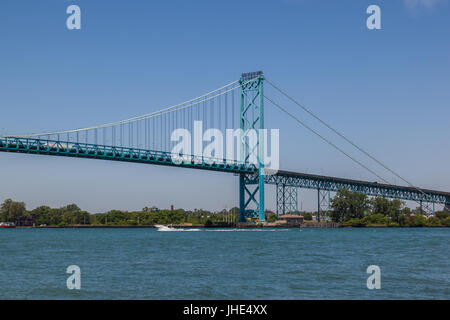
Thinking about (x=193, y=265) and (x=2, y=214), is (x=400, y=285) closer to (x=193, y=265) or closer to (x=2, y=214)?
(x=193, y=265)

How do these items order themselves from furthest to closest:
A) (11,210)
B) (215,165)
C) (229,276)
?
(11,210)
(215,165)
(229,276)

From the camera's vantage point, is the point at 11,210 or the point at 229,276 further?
the point at 11,210

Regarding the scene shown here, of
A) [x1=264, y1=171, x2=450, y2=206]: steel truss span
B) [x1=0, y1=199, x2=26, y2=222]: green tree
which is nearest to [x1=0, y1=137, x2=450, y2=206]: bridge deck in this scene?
[x1=264, y1=171, x2=450, y2=206]: steel truss span

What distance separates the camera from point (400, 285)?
62.8 feet

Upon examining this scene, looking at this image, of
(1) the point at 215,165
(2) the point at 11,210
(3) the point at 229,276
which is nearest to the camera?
(3) the point at 229,276

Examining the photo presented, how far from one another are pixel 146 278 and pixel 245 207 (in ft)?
197

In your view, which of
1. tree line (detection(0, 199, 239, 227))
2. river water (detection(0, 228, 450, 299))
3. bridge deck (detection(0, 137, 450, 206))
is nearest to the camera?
river water (detection(0, 228, 450, 299))

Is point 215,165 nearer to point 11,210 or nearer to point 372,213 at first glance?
point 372,213

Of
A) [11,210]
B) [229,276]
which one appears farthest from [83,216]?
[229,276]

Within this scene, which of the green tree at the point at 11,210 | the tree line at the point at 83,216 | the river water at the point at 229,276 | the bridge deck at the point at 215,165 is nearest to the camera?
the river water at the point at 229,276

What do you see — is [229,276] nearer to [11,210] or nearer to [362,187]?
[362,187]

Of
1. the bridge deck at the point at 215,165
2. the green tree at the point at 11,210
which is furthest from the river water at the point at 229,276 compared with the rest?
the green tree at the point at 11,210

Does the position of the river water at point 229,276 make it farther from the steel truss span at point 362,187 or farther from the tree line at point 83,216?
the tree line at point 83,216

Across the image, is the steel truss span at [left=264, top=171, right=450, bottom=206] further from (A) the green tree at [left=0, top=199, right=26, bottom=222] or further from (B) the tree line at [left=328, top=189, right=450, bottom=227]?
(A) the green tree at [left=0, top=199, right=26, bottom=222]
